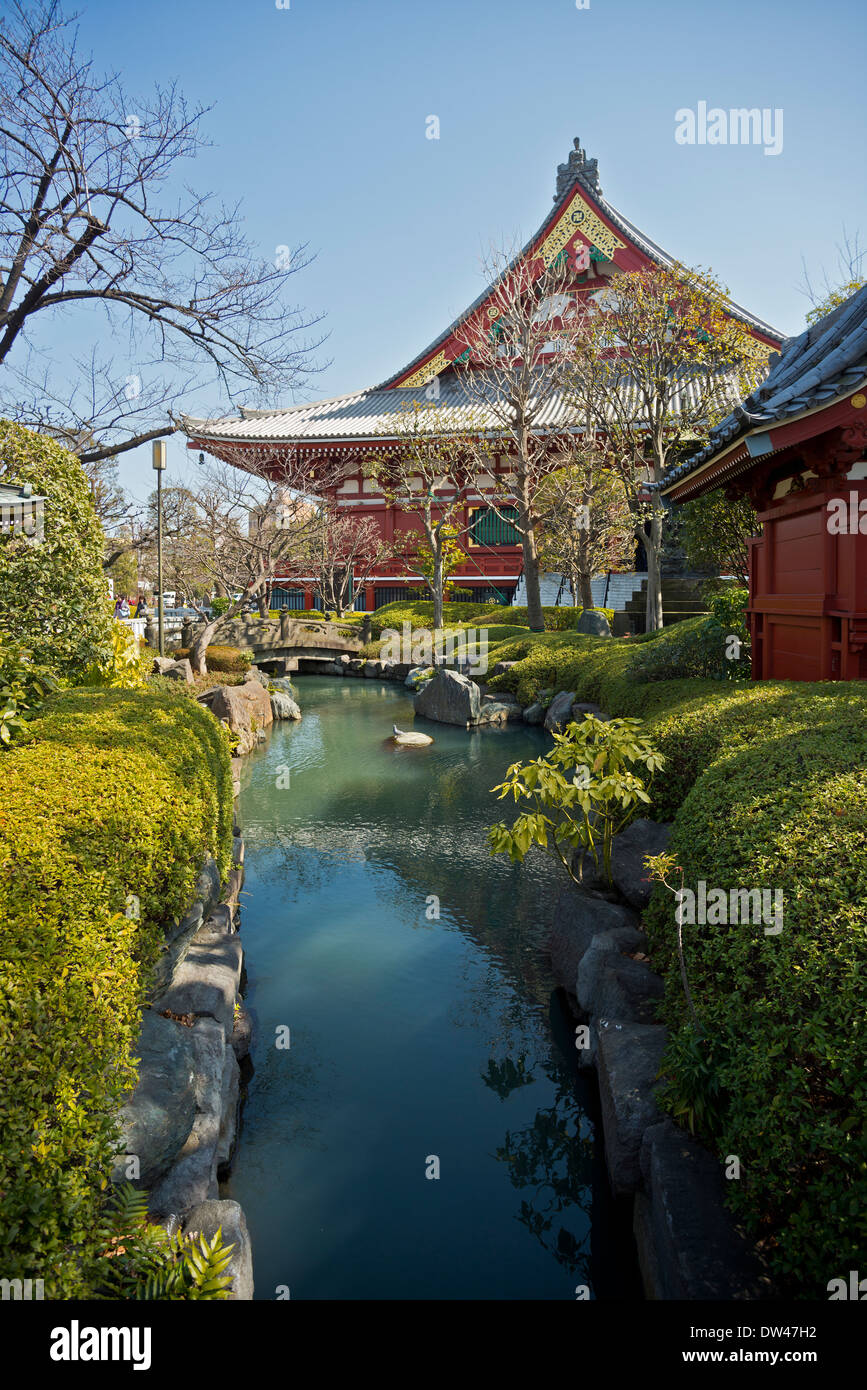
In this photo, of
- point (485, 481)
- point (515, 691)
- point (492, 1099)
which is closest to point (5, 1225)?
point (492, 1099)

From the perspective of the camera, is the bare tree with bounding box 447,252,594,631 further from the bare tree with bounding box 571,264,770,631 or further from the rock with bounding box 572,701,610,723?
the rock with bounding box 572,701,610,723

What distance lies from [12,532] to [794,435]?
6.75 metres

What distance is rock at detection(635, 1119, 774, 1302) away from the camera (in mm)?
2668

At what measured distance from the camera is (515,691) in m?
17.4

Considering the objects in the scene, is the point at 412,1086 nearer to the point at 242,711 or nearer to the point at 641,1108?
the point at 641,1108

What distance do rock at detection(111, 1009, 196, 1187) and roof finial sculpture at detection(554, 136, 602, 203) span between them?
28113 mm

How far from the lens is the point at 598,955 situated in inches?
206

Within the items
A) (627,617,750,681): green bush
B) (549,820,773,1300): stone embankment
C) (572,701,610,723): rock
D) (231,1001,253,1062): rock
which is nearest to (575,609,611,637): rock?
(572,701,610,723): rock

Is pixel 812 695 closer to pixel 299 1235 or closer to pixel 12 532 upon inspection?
pixel 299 1235

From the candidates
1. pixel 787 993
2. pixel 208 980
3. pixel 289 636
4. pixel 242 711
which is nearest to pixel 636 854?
pixel 208 980

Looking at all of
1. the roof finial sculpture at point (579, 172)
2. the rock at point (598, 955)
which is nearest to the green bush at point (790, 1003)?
the rock at point (598, 955)

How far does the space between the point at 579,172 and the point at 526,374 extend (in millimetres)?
10066

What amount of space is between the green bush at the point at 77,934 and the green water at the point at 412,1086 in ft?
3.96

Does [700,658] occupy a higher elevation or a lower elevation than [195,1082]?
higher
